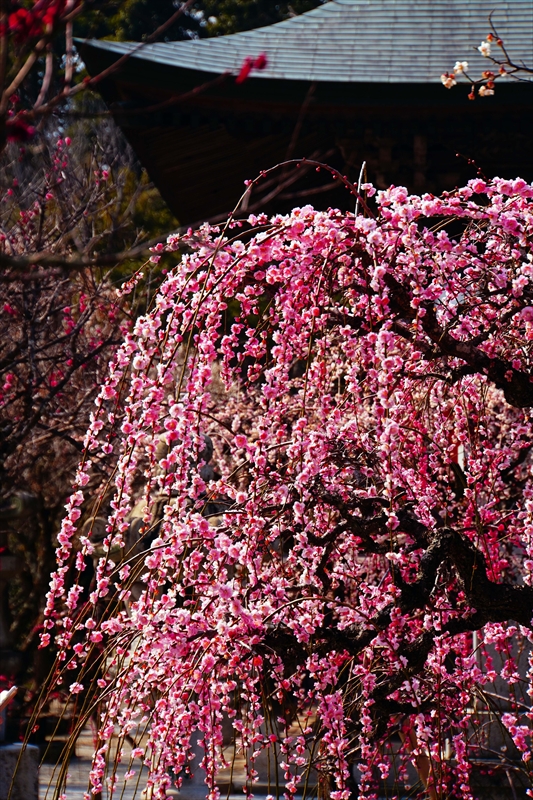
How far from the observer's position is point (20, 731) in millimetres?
9109

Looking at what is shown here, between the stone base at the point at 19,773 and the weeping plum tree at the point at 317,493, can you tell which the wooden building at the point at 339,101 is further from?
the stone base at the point at 19,773

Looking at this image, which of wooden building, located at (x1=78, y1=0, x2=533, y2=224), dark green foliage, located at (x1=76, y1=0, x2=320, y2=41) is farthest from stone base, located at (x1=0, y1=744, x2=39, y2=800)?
dark green foliage, located at (x1=76, y1=0, x2=320, y2=41)

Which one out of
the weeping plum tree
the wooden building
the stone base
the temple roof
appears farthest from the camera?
the temple roof

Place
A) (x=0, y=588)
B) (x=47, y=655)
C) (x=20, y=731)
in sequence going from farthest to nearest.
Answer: (x=47, y=655) → (x=20, y=731) → (x=0, y=588)

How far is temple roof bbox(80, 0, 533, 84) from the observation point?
647cm

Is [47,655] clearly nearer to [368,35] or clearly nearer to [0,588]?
[0,588]

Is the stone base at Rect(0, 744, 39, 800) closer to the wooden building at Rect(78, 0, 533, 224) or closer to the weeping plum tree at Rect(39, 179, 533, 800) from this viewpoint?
the weeping plum tree at Rect(39, 179, 533, 800)

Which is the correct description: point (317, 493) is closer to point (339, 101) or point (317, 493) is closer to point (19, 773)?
point (339, 101)

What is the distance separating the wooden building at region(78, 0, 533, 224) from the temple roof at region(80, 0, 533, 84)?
0.01 meters

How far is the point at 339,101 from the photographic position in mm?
6352

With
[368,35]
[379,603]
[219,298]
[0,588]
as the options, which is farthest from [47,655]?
[219,298]

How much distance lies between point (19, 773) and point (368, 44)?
18.2 feet

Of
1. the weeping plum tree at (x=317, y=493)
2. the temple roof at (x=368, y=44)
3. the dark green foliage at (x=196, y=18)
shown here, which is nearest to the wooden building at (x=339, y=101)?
the temple roof at (x=368, y=44)

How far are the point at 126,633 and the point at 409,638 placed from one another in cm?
116
